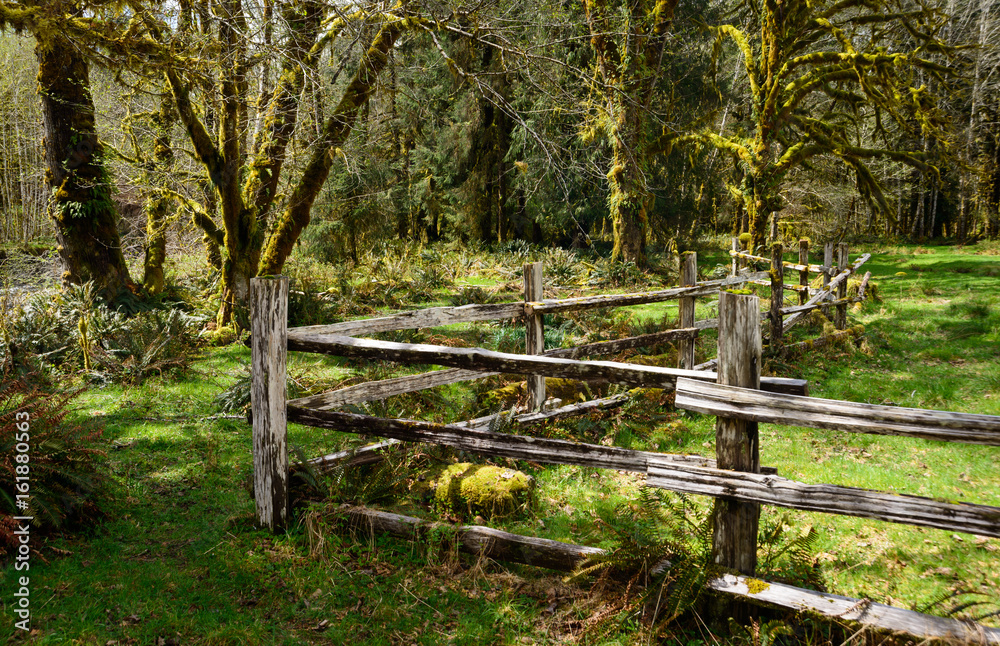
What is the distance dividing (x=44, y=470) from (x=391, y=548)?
7.69ft

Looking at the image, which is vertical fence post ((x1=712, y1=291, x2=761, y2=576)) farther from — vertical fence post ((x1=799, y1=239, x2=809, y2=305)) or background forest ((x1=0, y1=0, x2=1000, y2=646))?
vertical fence post ((x1=799, y1=239, x2=809, y2=305))

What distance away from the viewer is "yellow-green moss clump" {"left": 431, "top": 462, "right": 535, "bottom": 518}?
14.9 feet

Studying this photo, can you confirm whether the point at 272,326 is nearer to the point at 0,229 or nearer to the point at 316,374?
the point at 316,374

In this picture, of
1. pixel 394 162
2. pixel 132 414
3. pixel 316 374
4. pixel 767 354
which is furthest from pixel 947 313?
pixel 394 162

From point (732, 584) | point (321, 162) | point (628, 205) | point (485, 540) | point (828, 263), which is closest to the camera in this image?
point (732, 584)

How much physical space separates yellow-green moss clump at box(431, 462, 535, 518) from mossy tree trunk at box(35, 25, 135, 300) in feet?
26.0

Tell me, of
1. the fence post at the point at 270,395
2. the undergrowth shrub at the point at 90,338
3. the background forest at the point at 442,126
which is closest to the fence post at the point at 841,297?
the background forest at the point at 442,126

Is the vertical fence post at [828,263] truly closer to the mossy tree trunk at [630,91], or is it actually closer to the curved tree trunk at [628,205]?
the mossy tree trunk at [630,91]

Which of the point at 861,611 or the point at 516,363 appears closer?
the point at 861,611

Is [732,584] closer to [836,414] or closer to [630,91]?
[836,414]

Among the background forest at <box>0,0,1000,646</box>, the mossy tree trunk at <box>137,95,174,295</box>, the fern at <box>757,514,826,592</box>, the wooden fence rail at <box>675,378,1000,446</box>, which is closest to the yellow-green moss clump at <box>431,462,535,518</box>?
the background forest at <box>0,0,1000,646</box>

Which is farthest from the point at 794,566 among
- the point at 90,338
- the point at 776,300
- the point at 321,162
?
the point at 321,162

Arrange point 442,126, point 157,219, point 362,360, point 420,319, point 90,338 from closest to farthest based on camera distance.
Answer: point 420,319
point 90,338
point 362,360
point 157,219
point 442,126

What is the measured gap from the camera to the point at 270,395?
157 inches
